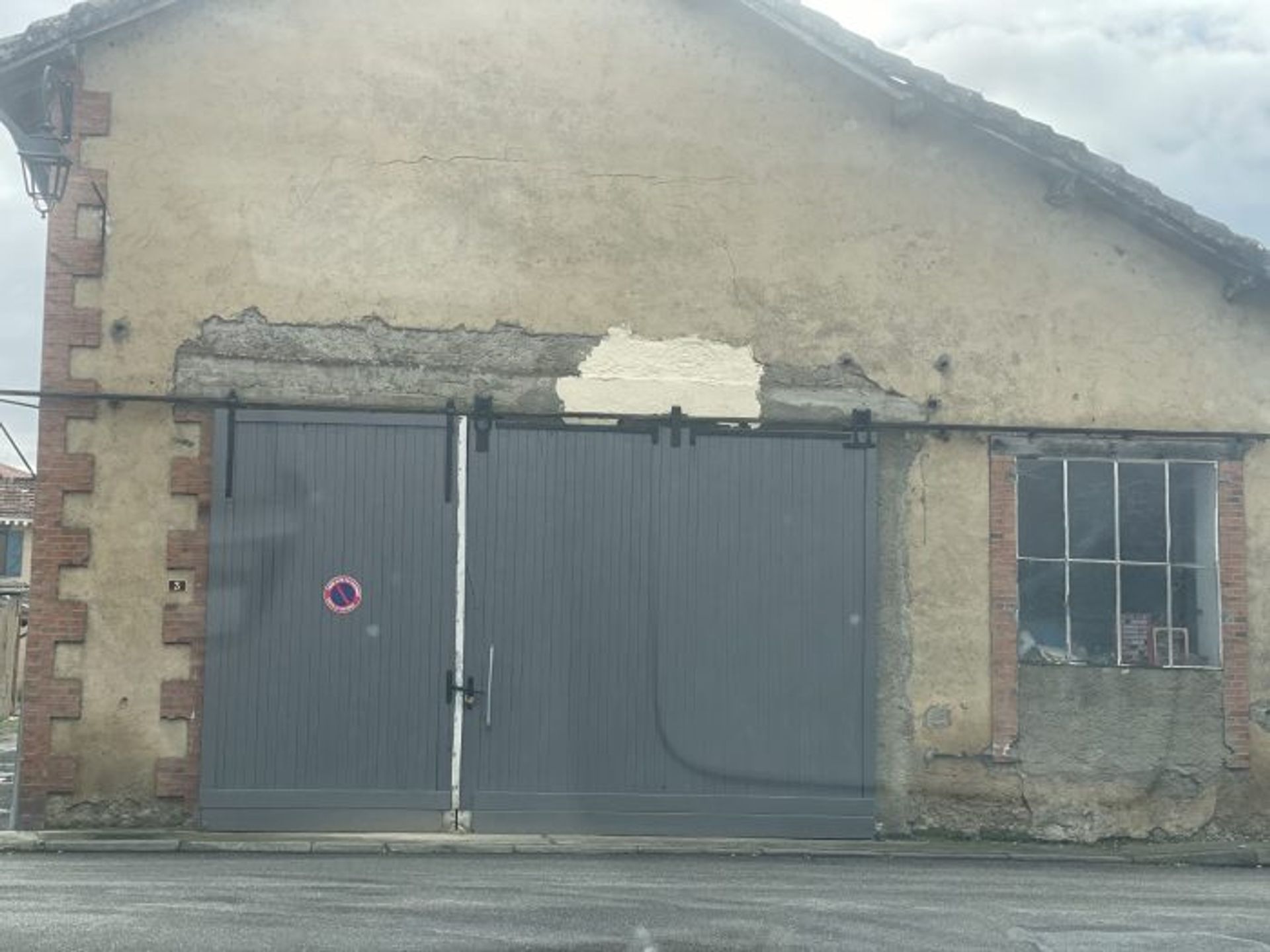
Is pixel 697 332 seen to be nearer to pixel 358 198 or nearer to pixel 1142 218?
pixel 358 198

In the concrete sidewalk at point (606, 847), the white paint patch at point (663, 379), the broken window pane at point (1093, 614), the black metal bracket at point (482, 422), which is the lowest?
the concrete sidewalk at point (606, 847)

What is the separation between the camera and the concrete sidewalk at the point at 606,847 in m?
11.4

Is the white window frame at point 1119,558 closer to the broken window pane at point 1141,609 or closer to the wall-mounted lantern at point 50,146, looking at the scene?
the broken window pane at point 1141,609

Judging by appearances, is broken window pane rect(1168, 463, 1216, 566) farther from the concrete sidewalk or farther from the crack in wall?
the crack in wall

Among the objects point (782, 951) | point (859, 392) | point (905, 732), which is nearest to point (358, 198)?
point (859, 392)

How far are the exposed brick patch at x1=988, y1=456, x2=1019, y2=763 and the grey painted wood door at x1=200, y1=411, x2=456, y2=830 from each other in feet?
14.6

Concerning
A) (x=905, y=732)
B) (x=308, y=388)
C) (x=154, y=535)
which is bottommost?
(x=905, y=732)

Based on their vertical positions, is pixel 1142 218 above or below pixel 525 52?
below

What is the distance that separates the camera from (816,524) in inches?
503

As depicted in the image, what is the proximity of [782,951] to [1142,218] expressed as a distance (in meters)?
7.85

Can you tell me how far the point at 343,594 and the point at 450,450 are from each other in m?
1.42

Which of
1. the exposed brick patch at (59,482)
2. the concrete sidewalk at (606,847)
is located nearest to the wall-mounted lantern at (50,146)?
the exposed brick patch at (59,482)

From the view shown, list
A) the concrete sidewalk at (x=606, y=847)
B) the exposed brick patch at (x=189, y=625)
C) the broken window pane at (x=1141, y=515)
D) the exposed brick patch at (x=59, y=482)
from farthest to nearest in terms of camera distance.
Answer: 1. the broken window pane at (x=1141, y=515)
2. the exposed brick patch at (x=189, y=625)
3. the exposed brick patch at (x=59, y=482)
4. the concrete sidewalk at (x=606, y=847)

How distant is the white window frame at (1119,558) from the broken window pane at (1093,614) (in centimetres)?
3
